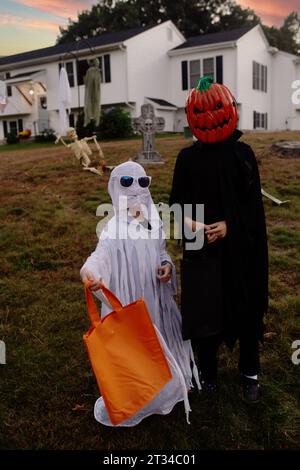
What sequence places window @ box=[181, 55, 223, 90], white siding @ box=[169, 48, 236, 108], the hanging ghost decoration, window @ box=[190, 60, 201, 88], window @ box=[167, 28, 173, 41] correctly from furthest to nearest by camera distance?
window @ box=[167, 28, 173, 41], window @ box=[190, 60, 201, 88], window @ box=[181, 55, 223, 90], white siding @ box=[169, 48, 236, 108], the hanging ghost decoration

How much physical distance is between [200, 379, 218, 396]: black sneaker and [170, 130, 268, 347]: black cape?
52 cm

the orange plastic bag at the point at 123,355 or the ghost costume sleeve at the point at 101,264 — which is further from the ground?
the ghost costume sleeve at the point at 101,264

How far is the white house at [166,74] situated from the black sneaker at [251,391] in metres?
21.4

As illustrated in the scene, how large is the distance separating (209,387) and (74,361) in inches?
44.9

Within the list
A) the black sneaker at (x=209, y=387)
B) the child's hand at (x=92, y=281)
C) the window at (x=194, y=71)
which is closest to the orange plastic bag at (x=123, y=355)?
the child's hand at (x=92, y=281)

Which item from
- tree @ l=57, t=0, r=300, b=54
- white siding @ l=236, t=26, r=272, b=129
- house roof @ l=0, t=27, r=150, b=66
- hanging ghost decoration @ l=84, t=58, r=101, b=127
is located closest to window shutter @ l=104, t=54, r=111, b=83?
house roof @ l=0, t=27, r=150, b=66

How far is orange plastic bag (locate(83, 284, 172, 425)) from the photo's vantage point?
2.45 meters

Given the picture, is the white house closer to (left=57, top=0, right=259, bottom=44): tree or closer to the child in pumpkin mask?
(left=57, top=0, right=259, bottom=44): tree

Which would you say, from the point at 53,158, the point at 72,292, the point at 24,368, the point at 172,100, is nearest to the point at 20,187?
the point at 53,158

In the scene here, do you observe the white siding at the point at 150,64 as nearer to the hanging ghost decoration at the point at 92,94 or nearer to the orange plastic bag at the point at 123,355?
the hanging ghost decoration at the point at 92,94

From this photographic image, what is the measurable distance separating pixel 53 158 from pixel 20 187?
373 centimetres

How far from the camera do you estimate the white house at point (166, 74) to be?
2398 centimetres

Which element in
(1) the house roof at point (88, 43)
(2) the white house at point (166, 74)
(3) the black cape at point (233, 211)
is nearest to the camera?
(3) the black cape at point (233, 211)
